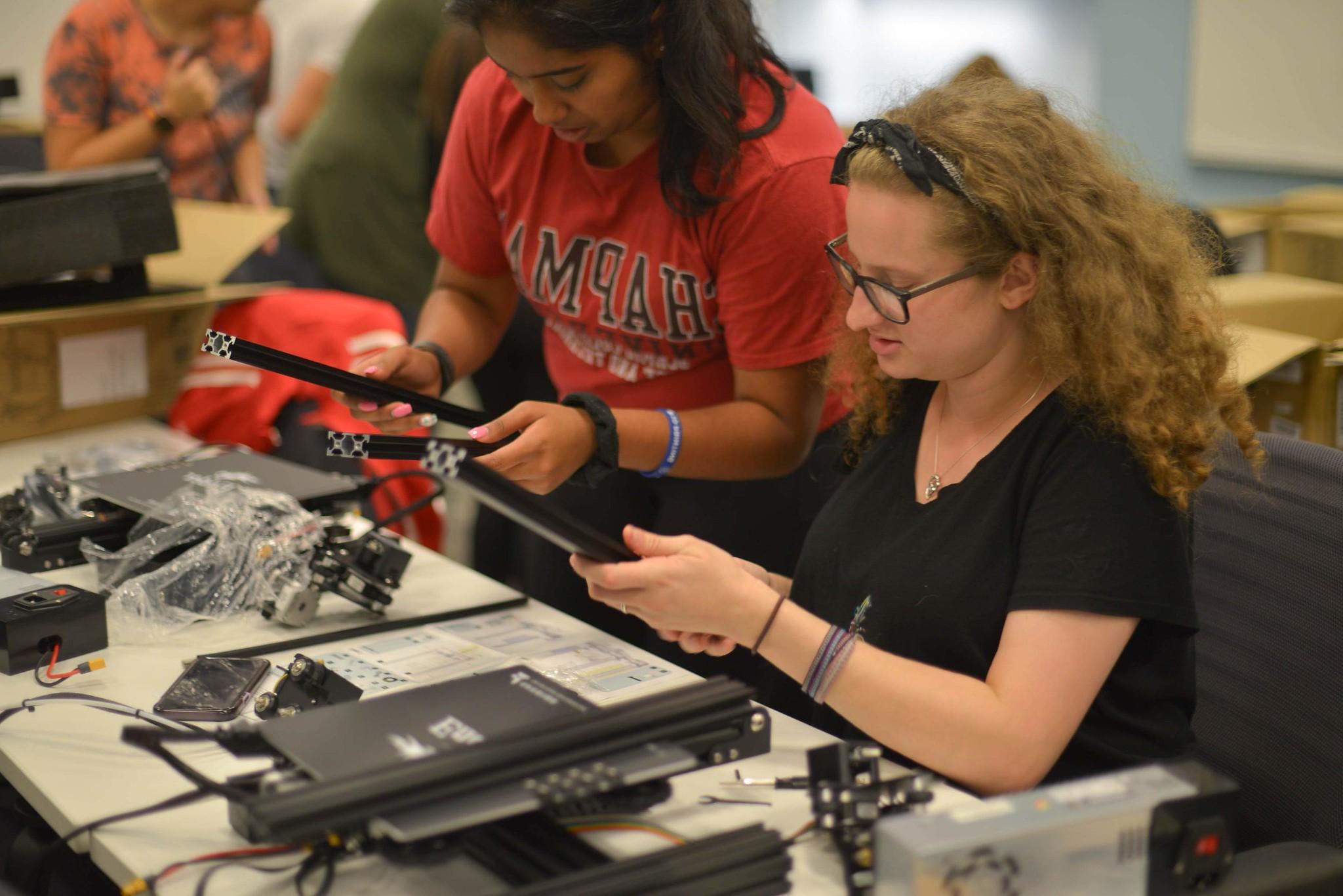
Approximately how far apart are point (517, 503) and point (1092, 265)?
58cm

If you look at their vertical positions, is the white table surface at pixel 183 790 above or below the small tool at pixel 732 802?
above

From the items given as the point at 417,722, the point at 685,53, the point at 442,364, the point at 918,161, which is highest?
the point at 685,53

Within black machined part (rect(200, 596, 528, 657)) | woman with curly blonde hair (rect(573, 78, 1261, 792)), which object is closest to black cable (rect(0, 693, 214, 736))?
black machined part (rect(200, 596, 528, 657))

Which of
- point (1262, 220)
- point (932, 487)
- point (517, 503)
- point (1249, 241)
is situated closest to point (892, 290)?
point (932, 487)

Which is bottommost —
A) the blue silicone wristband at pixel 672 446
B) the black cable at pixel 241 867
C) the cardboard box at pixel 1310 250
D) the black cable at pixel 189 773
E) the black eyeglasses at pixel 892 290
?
the black cable at pixel 241 867

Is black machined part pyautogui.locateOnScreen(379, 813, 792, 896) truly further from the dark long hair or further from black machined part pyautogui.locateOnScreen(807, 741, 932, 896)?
the dark long hair

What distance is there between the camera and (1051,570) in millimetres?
1132

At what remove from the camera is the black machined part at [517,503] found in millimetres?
958

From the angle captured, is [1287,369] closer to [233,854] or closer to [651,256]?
[651,256]

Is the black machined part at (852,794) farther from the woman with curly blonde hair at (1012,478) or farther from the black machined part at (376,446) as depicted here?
the black machined part at (376,446)

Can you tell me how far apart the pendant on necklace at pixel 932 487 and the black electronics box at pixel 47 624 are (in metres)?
0.88

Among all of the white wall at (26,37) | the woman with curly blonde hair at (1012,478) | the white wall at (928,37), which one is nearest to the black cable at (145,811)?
the woman with curly blonde hair at (1012,478)

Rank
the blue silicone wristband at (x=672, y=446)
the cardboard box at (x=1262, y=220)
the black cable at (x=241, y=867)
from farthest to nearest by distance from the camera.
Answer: the cardboard box at (x=1262, y=220) → the blue silicone wristband at (x=672, y=446) → the black cable at (x=241, y=867)

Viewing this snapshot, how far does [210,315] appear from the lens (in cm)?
244
